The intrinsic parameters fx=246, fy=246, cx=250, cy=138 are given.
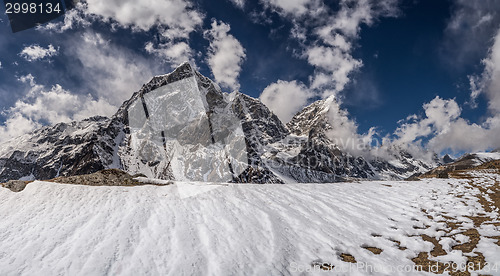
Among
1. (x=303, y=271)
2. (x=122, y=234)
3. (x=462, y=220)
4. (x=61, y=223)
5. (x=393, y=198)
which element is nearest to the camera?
(x=303, y=271)

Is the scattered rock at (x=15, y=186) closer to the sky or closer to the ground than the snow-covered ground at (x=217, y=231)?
closer to the sky

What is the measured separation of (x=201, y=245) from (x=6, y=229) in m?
9.68

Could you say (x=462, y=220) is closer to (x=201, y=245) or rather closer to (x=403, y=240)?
(x=403, y=240)

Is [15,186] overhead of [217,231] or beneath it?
overhead

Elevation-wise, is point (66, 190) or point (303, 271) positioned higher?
point (66, 190)

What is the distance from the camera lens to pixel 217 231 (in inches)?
487

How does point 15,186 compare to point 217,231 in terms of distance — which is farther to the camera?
point 15,186

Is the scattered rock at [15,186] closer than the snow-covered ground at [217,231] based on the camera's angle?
No

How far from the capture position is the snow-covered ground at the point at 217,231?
9758mm

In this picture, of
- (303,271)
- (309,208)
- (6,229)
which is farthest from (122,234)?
(309,208)

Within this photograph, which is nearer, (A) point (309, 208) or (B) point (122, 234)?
(B) point (122, 234)

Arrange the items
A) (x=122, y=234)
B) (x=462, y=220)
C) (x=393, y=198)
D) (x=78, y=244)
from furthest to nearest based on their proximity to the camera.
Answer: (x=393, y=198) < (x=462, y=220) < (x=122, y=234) < (x=78, y=244)

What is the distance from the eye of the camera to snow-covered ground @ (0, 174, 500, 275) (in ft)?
32.0

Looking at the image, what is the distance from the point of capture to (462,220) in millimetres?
13820
